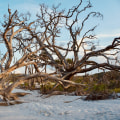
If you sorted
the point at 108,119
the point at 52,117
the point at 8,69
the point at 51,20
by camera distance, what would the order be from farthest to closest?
1. the point at 51,20
2. the point at 8,69
3. the point at 52,117
4. the point at 108,119

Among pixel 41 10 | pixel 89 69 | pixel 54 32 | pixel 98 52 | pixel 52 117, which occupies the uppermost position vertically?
pixel 41 10

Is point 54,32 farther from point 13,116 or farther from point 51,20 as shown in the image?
point 13,116

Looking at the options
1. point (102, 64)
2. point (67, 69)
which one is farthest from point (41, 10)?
point (102, 64)

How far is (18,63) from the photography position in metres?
9.23

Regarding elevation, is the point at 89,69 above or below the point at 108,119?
above

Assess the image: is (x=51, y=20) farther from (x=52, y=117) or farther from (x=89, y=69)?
(x=52, y=117)

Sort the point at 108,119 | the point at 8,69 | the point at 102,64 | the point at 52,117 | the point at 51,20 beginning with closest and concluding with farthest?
the point at 108,119 < the point at 52,117 < the point at 8,69 < the point at 102,64 < the point at 51,20

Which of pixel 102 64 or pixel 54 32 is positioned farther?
pixel 54 32

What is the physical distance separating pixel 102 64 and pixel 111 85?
2.65m

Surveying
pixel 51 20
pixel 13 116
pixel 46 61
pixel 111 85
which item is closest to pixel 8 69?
pixel 13 116

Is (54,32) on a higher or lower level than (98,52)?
higher

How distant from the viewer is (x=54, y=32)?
14.4 meters

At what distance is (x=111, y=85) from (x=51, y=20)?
276 inches

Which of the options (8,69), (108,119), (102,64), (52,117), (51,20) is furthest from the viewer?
(51,20)
